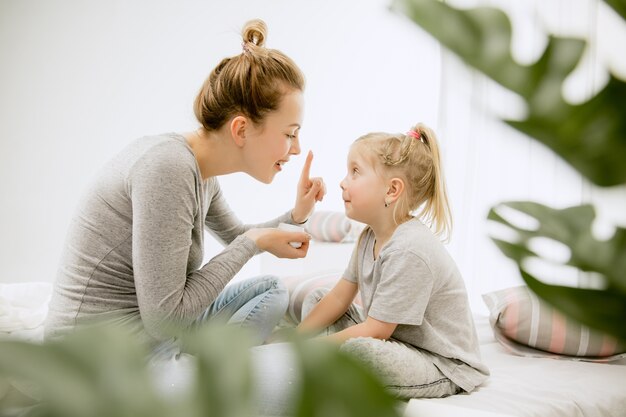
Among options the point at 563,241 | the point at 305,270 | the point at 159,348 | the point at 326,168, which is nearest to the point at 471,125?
the point at 326,168

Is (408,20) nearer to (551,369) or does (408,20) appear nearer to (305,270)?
(551,369)

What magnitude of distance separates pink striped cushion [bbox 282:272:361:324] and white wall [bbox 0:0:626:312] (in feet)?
5.55

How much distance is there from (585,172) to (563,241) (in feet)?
0.16

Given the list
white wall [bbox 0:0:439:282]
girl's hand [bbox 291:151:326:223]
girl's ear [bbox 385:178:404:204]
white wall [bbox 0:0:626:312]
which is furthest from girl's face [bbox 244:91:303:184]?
white wall [bbox 0:0:439:282]

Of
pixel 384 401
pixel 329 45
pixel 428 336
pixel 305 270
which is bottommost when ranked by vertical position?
pixel 305 270

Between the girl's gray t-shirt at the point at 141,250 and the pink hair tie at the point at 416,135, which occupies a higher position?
the pink hair tie at the point at 416,135

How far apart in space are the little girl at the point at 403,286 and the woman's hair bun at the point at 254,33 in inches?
16.1

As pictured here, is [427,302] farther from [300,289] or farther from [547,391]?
[300,289]

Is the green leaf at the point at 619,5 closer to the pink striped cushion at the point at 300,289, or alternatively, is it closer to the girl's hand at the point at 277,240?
the girl's hand at the point at 277,240

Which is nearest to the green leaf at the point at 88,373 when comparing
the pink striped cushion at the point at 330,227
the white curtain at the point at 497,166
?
the pink striped cushion at the point at 330,227

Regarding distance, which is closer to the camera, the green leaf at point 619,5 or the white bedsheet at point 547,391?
the green leaf at point 619,5

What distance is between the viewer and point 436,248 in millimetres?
1569

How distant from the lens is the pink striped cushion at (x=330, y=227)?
9.69 ft

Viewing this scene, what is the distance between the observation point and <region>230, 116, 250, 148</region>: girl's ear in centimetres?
162
